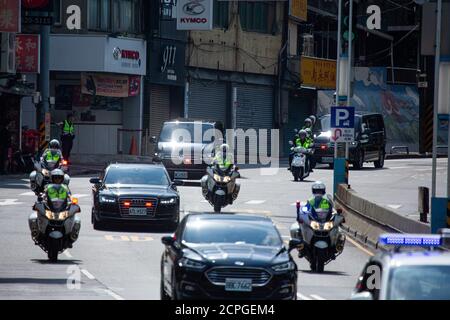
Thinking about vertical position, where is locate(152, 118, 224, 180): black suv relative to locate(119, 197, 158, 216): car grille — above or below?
above

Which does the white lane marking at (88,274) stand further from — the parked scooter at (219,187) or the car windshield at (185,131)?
the car windshield at (185,131)

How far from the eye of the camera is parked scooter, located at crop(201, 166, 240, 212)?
34.4 m

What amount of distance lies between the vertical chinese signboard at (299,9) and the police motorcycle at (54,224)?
4942 cm

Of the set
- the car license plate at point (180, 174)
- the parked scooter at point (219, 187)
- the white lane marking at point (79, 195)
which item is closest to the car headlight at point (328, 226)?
the parked scooter at point (219, 187)

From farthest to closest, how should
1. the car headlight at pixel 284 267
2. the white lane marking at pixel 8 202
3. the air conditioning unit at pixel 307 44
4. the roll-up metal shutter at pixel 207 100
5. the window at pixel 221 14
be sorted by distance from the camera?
the air conditioning unit at pixel 307 44
the window at pixel 221 14
the roll-up metal shutter at pixel 207 100
the white lane marking at pixel 8 202
the car headlight at pixel 284 267

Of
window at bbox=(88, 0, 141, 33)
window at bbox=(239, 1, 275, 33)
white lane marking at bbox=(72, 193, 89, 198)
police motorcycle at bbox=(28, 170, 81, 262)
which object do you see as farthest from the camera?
window at bbox=(239, 1, 275, 33)

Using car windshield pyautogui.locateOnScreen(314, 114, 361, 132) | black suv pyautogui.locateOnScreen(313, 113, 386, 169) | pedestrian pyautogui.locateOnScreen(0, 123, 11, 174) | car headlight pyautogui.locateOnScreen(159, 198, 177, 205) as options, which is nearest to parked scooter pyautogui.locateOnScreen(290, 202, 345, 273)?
car headlight pyautogui.locateOnScreen(159, 198, 177, 205)

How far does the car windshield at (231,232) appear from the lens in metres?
17.9

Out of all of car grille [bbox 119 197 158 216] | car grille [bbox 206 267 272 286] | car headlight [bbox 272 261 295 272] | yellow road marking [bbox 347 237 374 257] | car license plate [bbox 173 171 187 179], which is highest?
car headlight [bbox 272 261 295 272]

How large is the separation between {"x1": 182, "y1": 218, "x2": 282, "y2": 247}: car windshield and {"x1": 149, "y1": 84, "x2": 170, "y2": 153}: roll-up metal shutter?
4385 cm

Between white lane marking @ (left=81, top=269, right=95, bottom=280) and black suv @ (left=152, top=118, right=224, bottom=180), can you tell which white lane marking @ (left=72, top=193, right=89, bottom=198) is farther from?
white lane marking @ (left=81, top=269, right=95, bottom=280)
